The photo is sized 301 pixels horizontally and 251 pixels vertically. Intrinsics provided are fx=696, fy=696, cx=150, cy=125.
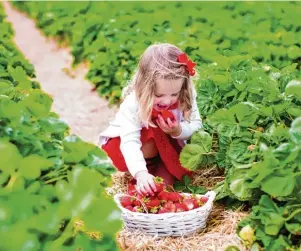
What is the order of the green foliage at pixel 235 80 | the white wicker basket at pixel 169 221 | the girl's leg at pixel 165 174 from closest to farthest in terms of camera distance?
the green foliage at pixel 235 80
the white wicker basket at pixel 169 221
the girl's leg at pixel 165 174

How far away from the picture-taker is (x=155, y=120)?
4.11m

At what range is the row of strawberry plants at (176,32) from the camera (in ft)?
21.2

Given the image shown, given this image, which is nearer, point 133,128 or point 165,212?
point 165,212

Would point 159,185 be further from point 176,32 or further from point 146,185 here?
point 176,32

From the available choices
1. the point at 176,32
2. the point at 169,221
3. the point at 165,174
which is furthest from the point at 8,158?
the point at 176,32

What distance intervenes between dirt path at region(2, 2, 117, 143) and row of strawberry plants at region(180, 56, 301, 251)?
187cm

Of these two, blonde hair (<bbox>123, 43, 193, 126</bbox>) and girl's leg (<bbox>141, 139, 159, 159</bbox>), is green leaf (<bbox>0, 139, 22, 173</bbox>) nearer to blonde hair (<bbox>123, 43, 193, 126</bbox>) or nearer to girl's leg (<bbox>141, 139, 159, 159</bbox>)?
blonde hair (<bbox>123, 43, 193, 126</bbox>)

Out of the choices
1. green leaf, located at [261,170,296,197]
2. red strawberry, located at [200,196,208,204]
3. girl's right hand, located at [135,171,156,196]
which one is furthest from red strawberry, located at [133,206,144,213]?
green leaf, located at [261,170,296,197]

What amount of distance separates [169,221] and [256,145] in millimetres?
592

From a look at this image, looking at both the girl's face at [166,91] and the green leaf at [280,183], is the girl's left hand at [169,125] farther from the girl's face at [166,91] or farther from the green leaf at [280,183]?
the green leaf at [280,183]

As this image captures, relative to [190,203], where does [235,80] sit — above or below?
above

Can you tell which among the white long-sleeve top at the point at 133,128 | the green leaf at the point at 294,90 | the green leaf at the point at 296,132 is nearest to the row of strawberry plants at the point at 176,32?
the white long-sleeve top at the point at 133,128

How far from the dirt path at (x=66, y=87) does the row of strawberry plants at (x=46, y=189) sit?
3293 millimetres

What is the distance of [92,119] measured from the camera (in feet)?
22.4
